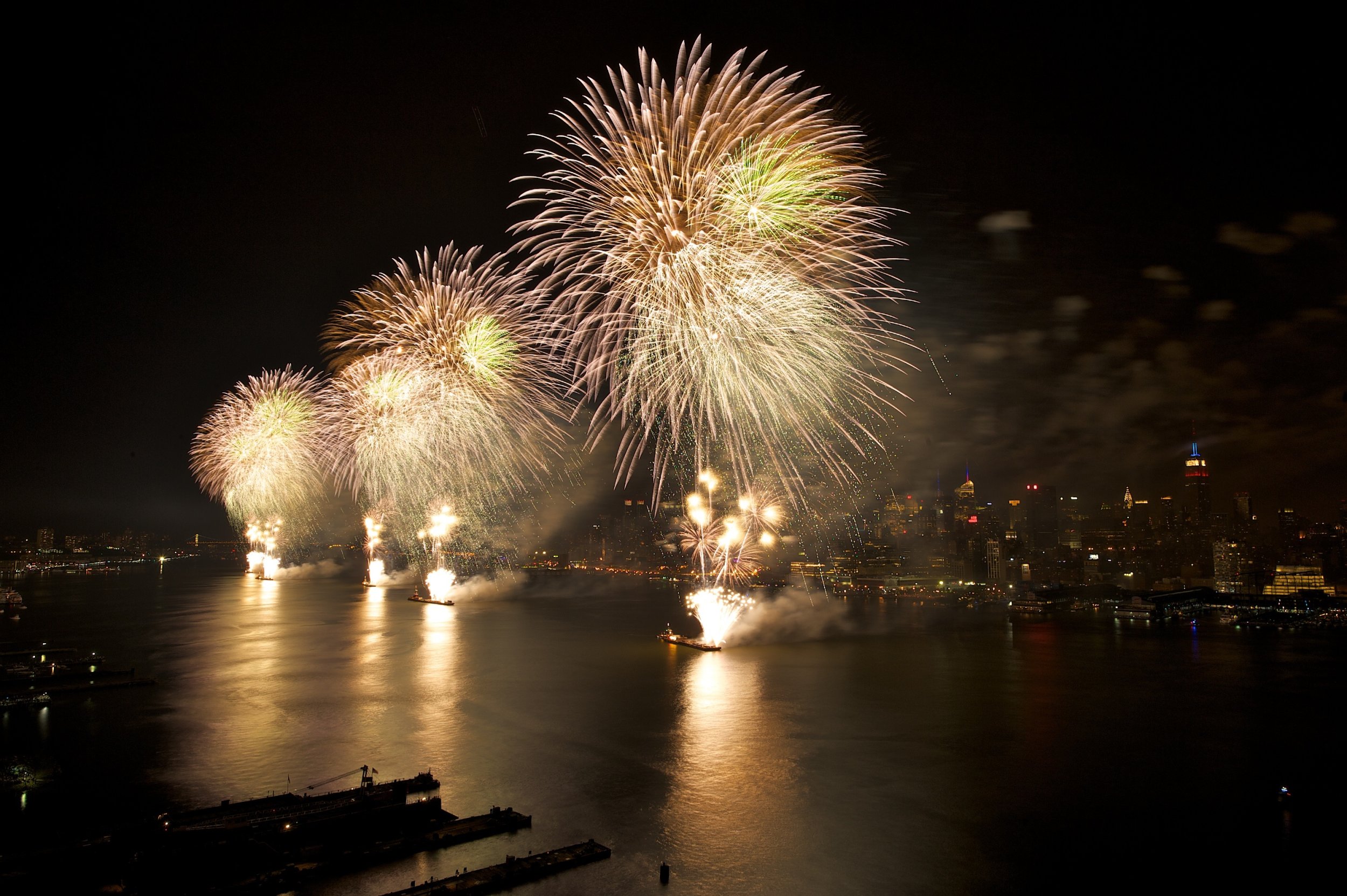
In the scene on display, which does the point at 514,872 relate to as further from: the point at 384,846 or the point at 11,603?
the point at 11,603

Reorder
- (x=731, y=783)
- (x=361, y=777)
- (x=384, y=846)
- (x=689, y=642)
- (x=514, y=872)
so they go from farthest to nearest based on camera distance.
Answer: (x=689, y=642)
(x=731, y=783)
(x=361, y=777)
(x=384, y=846)
(x=514, y=872)

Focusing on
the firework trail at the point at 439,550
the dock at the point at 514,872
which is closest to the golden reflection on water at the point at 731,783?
the dock at the point at 514,872

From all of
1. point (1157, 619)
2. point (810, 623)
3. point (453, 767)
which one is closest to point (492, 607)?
point (810, 623)

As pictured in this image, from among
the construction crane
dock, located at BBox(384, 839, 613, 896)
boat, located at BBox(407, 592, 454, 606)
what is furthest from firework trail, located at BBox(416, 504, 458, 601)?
dock, located at BBox(384, 839, 613, 896)

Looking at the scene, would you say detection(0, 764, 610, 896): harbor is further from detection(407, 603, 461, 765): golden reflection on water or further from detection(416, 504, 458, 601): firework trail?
detection(416, 504, 458, 601): firework trail

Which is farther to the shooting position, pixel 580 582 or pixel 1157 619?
pixel 580 582

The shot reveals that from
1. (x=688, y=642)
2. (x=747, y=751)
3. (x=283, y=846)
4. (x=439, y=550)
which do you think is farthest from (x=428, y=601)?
(x=283, y=846)

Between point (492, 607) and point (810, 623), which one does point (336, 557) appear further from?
point (810, 623)

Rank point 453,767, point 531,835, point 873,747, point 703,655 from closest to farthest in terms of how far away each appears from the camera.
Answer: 1. point 531,835
2. point 453,767
3. point 873,747
4. point 703,655

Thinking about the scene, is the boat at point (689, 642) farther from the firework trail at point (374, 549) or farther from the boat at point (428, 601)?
the firework trail at point (374, 549)
